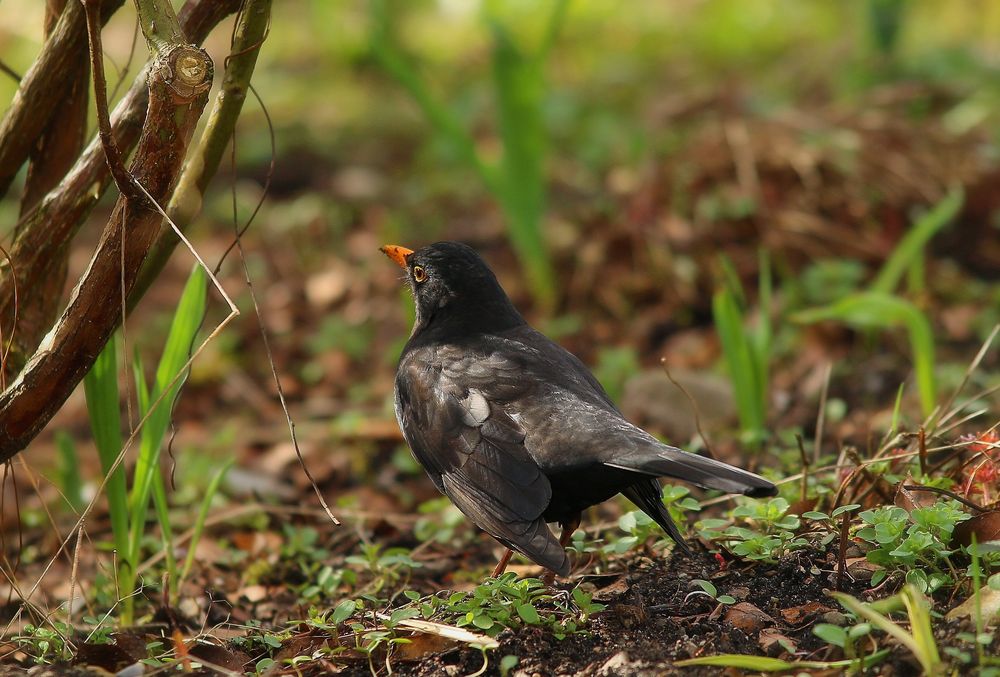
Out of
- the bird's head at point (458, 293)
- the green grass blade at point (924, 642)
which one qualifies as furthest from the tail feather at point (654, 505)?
the bird's head at point (458, 293)

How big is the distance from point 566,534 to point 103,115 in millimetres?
1868

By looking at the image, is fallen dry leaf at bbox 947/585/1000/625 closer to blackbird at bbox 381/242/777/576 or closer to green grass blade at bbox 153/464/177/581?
blackbird at bbox 381/242/777/576

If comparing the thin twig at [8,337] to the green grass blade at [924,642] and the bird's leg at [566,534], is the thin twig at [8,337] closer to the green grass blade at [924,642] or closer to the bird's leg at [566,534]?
the bird's leg at [566,534]

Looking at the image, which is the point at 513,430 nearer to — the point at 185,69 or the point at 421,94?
the point at 185,69

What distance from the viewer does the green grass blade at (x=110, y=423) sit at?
3.30 m

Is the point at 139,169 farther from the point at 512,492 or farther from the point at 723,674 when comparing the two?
the point at 723,674

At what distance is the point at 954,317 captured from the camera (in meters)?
5.86

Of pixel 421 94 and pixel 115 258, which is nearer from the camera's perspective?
pixel 115 258

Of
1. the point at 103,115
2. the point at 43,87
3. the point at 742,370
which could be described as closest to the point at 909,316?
the point at 742,370

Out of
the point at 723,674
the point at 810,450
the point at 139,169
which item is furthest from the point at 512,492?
the point at 810,450

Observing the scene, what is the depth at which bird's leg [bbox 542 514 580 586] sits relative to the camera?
3373 millimetres

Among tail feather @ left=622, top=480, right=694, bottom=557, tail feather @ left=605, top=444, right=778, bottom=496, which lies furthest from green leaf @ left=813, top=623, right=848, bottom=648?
tail feather @ left=622, top=480, right=694, bottom=557

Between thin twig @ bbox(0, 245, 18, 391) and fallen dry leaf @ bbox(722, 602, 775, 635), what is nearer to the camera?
fallen dry leaf @ bbox(722, 602, 775, 635)

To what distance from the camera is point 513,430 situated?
3.25 m
